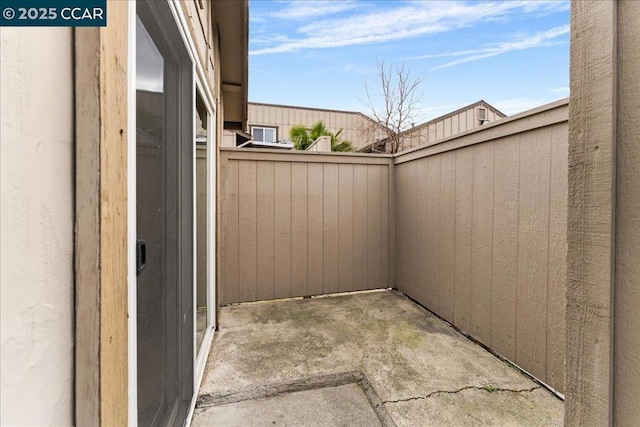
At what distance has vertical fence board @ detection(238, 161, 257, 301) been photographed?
313cm

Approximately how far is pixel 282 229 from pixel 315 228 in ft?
1.21

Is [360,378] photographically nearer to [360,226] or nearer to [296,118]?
[360,226]

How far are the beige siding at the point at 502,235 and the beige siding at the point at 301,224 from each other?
2.04ft

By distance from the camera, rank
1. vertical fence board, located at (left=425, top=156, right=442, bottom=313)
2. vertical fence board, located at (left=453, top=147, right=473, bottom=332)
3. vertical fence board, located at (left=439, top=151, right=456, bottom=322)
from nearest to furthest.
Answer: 1. vertical fence board, located at (left=453, top=147, right=473, bottom=332)
2. vertical fence board, located at (left=439, top=151, right=456, bottom=322)
3. vertical fence board, located at (left=425, top=156, right=442, bottom=313)

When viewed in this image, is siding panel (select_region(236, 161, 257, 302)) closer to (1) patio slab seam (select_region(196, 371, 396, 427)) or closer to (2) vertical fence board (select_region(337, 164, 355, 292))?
(2) vertical fence board (select_region(337, 164, 355, 292))

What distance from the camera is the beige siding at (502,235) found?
1747 millimetres

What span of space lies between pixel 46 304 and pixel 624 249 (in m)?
1.02

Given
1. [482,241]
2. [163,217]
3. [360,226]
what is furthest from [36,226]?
[360,226]

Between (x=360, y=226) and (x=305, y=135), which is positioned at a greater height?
(x=305, y=135)

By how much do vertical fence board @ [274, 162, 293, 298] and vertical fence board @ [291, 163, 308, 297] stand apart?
0.14ft

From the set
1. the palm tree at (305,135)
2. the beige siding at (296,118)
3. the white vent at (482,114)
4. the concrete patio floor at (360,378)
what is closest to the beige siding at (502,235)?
the concrete patio floor at (360,378)

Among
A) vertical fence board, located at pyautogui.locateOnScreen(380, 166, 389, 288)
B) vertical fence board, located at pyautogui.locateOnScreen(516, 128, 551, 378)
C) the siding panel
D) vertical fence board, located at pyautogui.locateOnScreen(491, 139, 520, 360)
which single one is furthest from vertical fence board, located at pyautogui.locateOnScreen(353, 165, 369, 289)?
vertical fence board, located at pyautogui.locateOnScreen(516, 128, 551, 378)

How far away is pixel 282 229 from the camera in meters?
3.25

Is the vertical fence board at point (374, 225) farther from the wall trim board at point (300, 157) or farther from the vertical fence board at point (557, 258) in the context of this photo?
the vertical fence board at point (557, 258)
